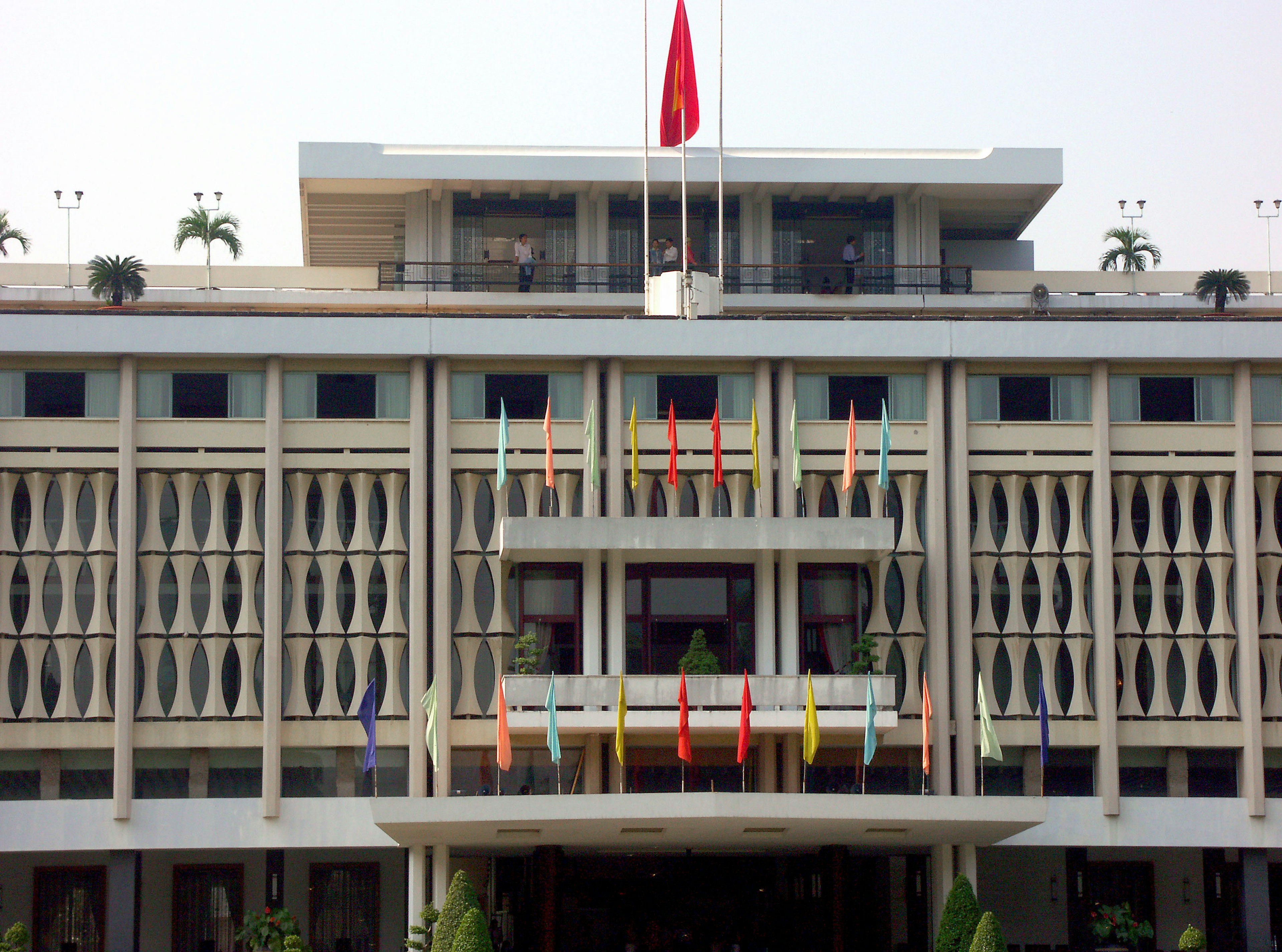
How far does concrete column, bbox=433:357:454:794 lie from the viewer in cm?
4066

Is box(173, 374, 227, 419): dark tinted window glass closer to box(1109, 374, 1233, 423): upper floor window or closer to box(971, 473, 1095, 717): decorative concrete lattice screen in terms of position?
box(971, 473, 1095, 717): decorative concrete lattice screen

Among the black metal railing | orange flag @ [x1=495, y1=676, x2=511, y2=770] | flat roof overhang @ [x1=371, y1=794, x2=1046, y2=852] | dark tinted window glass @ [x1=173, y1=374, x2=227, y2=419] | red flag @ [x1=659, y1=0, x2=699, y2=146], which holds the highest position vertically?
red flag @ [x1=659, y1=0, x2=699, y2=146]

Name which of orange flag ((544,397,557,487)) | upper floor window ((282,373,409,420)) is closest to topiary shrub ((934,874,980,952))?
orange flag ((544,397,557,487))

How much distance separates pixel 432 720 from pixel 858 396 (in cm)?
1228

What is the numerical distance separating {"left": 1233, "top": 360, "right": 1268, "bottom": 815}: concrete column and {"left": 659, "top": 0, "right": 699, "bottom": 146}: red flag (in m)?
14.4

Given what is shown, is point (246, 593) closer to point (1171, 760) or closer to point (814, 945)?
point (814, 945)

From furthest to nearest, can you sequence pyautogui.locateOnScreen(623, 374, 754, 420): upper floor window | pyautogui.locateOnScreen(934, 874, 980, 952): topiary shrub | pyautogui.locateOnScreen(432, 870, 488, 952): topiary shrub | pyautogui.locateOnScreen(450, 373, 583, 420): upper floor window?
1. pyautogui.locateOnScreen(623, 374, 754, 420): upper floor window
2. pyautogui.locateOnScreen(450, 373, 583, 420): upper floor window
3. pyautogui.locateOnScreen(934, 874, 980, 952): topiary shrub
4. pyautogui.locateOnScreen(432, 870, 488, 952): topiary shrub

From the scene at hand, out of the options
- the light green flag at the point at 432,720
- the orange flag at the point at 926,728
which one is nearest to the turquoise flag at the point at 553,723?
the light green flag at the point at 432,720

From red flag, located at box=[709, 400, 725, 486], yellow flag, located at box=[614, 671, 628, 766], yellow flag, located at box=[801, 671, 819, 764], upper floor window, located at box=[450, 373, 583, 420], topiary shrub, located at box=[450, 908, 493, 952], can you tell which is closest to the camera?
topiary shrub, located at box=[450, 908, 493, 952]

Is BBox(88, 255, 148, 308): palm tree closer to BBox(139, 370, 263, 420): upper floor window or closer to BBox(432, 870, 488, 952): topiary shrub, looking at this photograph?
BBox(139, 370, 263, 420): upper floor window

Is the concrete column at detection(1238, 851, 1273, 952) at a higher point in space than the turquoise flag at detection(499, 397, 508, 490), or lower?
lower

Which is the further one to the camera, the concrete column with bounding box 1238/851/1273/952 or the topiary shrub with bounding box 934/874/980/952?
the concrete column with bounding box 1238/851/1273/952

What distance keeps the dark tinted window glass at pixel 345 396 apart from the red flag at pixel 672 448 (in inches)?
270

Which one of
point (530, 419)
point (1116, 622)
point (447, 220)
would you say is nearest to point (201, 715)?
point (530, 419)
